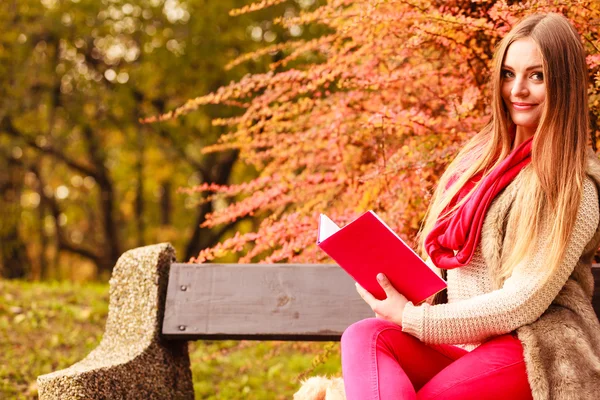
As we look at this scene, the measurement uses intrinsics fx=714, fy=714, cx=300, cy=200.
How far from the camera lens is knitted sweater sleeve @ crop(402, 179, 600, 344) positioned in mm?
1999

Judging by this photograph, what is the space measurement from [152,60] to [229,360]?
5.63 metres

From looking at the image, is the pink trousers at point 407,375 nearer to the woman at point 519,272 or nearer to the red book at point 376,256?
the woman at point 519,272

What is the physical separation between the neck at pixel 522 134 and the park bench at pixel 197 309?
2.91 ft

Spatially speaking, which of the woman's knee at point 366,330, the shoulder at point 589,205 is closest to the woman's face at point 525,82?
the shoulder at point 589,205

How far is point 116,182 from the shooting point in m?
13.9

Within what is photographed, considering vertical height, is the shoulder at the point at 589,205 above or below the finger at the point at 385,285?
above

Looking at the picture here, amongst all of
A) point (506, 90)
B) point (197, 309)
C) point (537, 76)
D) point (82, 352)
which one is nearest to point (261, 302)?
point (197, 309)

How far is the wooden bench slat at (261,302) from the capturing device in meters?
2.82

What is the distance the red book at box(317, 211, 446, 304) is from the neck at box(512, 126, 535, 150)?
1.82 ft

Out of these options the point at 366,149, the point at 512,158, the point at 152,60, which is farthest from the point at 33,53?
the point at 512,158

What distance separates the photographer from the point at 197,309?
290 centimetres

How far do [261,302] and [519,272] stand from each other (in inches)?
45.9

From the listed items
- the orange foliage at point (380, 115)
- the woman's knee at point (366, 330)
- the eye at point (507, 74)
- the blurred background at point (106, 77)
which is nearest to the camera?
the woman's knee at point (366, 330)

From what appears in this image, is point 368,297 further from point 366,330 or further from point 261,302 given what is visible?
point 261,302
